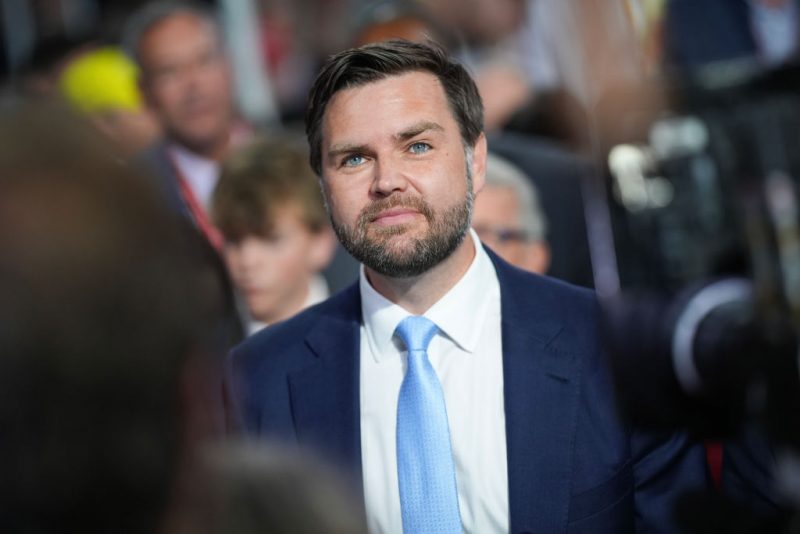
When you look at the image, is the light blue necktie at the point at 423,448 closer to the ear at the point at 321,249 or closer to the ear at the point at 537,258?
the ear at the point at 537,258

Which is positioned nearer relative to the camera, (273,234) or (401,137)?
(401,137)

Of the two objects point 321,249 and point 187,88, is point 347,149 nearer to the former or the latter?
point 321,249

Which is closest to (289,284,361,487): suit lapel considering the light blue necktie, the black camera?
the light blue necktie

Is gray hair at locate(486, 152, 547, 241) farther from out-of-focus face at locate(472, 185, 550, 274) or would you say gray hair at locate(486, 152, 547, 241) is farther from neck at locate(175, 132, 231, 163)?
neck at locate(175, 132, 231, 163)

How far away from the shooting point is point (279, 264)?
11.1 ft

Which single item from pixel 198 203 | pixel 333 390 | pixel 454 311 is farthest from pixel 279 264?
pixel 454 311

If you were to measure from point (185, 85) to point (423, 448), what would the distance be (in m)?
2.34

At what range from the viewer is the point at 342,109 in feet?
7.75

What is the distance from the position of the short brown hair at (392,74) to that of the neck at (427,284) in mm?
253

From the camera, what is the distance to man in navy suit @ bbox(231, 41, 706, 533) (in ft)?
7.33

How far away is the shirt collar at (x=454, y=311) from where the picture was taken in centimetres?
233

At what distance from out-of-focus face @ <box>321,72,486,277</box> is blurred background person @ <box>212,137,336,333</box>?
1031 mm

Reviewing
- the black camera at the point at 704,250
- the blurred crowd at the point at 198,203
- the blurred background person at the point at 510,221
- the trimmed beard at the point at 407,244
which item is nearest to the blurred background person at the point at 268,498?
the blurred crowd at the point at 198,203

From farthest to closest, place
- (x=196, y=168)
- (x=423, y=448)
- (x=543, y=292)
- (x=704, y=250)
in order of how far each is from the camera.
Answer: (x=196, y=168)
(x=704, y=250)
(x=543, y=292)
(x=423, y=448)
